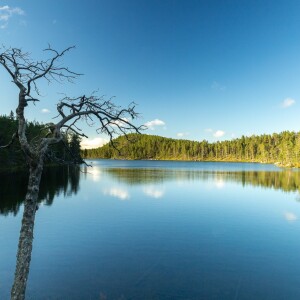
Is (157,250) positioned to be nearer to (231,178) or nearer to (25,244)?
(25,244)

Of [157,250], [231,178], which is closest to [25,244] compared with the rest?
[157,250]

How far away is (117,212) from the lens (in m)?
36.0

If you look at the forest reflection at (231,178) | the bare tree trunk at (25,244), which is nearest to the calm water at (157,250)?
the bare tree trunk at (25,244)

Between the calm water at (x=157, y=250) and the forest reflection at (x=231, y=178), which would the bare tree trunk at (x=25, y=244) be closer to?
the calm water at (x=157, y=250)

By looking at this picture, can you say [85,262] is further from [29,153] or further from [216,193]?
[216,193]

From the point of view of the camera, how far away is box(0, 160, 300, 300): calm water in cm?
1548

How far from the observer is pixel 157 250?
21.7 metres

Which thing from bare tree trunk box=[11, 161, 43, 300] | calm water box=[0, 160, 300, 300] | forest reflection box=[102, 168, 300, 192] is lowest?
calm water box=[0, 160, 300, 300]

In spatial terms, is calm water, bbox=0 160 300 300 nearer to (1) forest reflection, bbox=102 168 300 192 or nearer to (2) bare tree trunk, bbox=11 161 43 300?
(2) bare tree trunk, bbox=11 161 43 300

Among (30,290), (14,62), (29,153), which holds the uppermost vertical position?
(14,62)

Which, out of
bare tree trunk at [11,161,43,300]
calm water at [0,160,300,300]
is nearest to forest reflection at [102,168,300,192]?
calm water at [0,160,300,300]

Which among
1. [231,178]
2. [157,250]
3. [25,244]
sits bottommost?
[157,250]

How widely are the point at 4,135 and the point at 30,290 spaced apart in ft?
227

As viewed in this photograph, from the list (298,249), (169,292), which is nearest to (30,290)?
(169,292)
